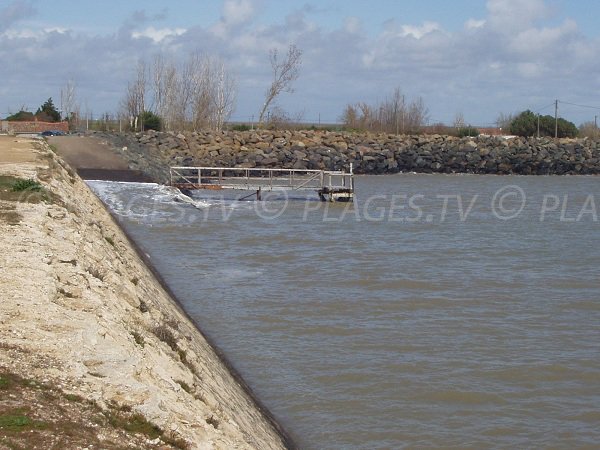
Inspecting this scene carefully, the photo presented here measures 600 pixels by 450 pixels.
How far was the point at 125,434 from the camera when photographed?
5.15 metres

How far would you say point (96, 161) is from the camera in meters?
38.7

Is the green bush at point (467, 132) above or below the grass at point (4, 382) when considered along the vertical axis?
above

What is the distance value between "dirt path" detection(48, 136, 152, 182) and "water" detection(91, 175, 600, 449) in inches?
298

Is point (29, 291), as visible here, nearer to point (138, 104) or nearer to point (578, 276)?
point (578, 276)

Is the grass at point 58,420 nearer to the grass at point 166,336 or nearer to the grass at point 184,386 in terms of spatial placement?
the grass at point 184,386

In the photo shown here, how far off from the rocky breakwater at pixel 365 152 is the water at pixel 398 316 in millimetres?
21944

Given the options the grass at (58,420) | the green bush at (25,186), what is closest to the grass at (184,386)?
the grass at (58,420)

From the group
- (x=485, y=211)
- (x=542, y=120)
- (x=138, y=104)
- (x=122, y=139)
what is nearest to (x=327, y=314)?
(x=485, y=211)

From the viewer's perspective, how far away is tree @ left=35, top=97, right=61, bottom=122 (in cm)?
7297

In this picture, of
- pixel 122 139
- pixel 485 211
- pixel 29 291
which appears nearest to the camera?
pixel 29 291

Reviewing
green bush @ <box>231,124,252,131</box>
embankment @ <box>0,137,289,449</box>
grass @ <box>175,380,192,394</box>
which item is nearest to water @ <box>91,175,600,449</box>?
embankment @ <box>0,137,289,449</box>

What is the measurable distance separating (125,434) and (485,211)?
2844cm

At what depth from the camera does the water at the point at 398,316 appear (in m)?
9.34

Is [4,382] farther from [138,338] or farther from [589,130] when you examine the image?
[589,130]
